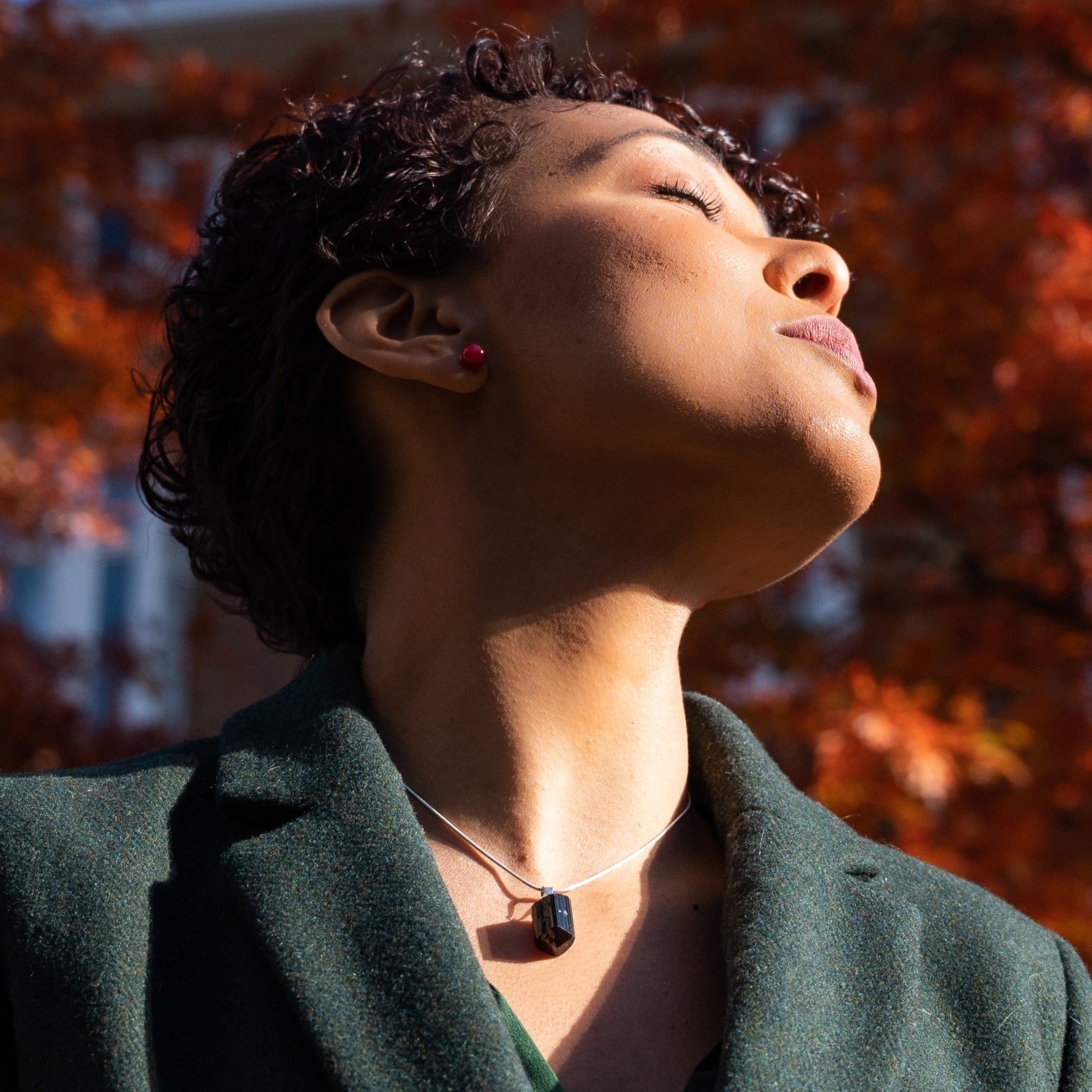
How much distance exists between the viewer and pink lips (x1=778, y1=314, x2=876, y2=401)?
6.68ft

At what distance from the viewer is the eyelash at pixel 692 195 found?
2189mm

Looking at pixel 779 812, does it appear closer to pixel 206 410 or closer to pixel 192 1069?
pixel 192 1069

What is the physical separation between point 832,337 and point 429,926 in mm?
1087

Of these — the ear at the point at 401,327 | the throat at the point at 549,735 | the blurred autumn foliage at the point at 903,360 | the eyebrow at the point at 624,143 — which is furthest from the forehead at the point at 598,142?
the blurred autumn foliage at the point at 903,360

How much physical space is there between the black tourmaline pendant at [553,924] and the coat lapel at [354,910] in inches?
7.6

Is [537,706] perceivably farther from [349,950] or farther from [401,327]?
[401,327]

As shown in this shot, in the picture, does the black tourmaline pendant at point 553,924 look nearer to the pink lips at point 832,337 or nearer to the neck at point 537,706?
the neck at point 537,706

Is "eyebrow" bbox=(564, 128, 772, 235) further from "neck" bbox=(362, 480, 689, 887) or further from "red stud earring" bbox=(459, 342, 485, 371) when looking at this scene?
"neck" bbox=(362, 480, 689, 887)

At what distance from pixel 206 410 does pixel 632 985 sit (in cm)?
121

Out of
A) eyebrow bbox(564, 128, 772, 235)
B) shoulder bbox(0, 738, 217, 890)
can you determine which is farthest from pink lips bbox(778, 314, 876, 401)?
shoulder bbox(0, 738, 217, 890)

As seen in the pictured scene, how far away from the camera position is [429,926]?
5.39 ft

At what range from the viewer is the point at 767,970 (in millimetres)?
1695

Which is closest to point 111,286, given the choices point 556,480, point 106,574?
point 556,480

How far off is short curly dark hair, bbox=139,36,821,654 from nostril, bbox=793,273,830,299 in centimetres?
51
